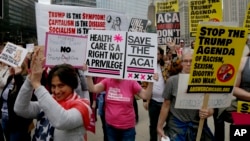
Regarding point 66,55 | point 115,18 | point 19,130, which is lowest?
point 19,130

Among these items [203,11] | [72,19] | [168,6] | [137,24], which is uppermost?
[168,6]

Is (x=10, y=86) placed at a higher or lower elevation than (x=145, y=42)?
lower

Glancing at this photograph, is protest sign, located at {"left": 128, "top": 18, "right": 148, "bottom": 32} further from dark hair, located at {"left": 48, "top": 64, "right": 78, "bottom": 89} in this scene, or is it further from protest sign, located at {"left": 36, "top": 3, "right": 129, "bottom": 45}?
dark hair, located at {"left": 48, "top": 64, "right": 78, "bottom": 89}

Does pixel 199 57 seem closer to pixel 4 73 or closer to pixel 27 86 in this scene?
pixel 27 86

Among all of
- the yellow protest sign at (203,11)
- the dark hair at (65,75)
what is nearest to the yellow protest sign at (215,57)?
the dark hair at (65,75)

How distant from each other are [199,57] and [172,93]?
2.37 ft

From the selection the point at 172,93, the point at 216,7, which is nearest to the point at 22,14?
the point at 216,7

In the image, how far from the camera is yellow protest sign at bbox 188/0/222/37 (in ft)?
27.2

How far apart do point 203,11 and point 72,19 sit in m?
3.70

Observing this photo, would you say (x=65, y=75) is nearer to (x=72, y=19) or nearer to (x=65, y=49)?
(x=65, y=49)

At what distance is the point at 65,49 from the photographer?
5102 mm

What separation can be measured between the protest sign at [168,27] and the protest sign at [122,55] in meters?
4.30

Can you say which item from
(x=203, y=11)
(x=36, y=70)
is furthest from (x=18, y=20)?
(x=36, y=70)

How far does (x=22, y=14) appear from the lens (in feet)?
195
